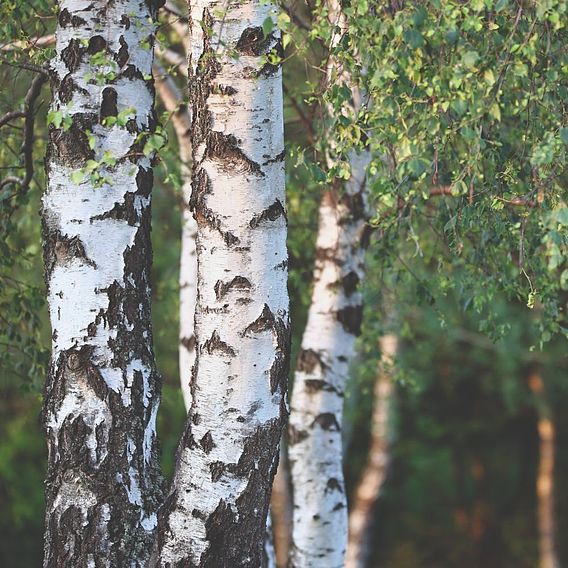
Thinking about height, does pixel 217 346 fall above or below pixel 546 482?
below

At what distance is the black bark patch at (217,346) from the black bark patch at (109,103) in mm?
846

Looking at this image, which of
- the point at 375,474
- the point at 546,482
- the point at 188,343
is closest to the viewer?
the point at 188,343

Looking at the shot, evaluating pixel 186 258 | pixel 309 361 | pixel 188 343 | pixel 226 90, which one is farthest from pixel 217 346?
pixel 186 258

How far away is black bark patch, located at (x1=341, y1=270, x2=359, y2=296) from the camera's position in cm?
478

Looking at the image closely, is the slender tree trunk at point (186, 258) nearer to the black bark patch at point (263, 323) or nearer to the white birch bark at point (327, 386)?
the white birch bark at point (327, 386)

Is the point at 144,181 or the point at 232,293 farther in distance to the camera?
the point at 144,181

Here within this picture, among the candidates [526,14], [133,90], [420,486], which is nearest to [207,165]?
[133,90]

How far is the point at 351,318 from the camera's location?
482cm

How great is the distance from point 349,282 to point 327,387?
58 cm

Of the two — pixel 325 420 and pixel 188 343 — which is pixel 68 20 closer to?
pixel 188 343

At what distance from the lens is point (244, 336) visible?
2818 mm

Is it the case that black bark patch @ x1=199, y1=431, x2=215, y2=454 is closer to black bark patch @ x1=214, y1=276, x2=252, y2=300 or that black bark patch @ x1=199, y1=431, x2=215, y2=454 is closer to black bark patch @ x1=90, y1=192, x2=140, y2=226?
Answer: black bark patch @ x1=214, y1=276, x2=252, y2=300

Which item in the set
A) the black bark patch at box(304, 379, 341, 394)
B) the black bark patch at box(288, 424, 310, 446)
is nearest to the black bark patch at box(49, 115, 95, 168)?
the black bark patch at box(304, 379, 341, 394)

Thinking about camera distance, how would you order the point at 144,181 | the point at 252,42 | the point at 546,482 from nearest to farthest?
the point at 252,42 < the point at 144,181 < the point at 546,482
